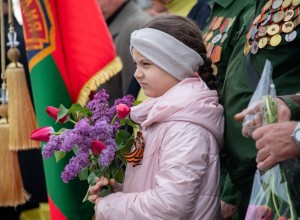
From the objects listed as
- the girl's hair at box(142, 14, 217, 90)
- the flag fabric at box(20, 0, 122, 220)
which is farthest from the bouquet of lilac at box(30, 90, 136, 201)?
the flag fabric at box(20, 0, 122, 220)

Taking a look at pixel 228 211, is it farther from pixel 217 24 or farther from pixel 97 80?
pixel 97 80

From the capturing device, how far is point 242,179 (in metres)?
2.39

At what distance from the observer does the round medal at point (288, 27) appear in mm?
2277

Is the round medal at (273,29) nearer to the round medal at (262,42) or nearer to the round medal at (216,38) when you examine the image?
the round medal at (262,42)

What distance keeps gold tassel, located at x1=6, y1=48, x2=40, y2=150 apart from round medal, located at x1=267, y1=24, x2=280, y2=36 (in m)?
2.03

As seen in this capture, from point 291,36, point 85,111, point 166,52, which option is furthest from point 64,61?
point 291,36

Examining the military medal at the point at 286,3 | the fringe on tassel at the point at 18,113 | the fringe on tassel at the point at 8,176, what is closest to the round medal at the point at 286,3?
the military medal at the point at 286,3

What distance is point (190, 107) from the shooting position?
7.70 ft

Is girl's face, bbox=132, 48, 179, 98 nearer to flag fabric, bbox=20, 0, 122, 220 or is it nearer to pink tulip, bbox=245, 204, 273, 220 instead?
pink tulip, bbox=245, 204, 273, 220

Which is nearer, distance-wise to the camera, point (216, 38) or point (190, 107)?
point (190, 107)

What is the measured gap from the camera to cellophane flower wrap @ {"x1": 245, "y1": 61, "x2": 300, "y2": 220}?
1963 millimetres

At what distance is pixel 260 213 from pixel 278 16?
0.67 meters

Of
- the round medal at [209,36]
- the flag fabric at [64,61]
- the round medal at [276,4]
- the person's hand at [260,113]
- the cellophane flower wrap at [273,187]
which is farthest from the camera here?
the flag fabric at [64,61]

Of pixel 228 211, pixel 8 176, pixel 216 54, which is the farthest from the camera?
pixel 8 176
